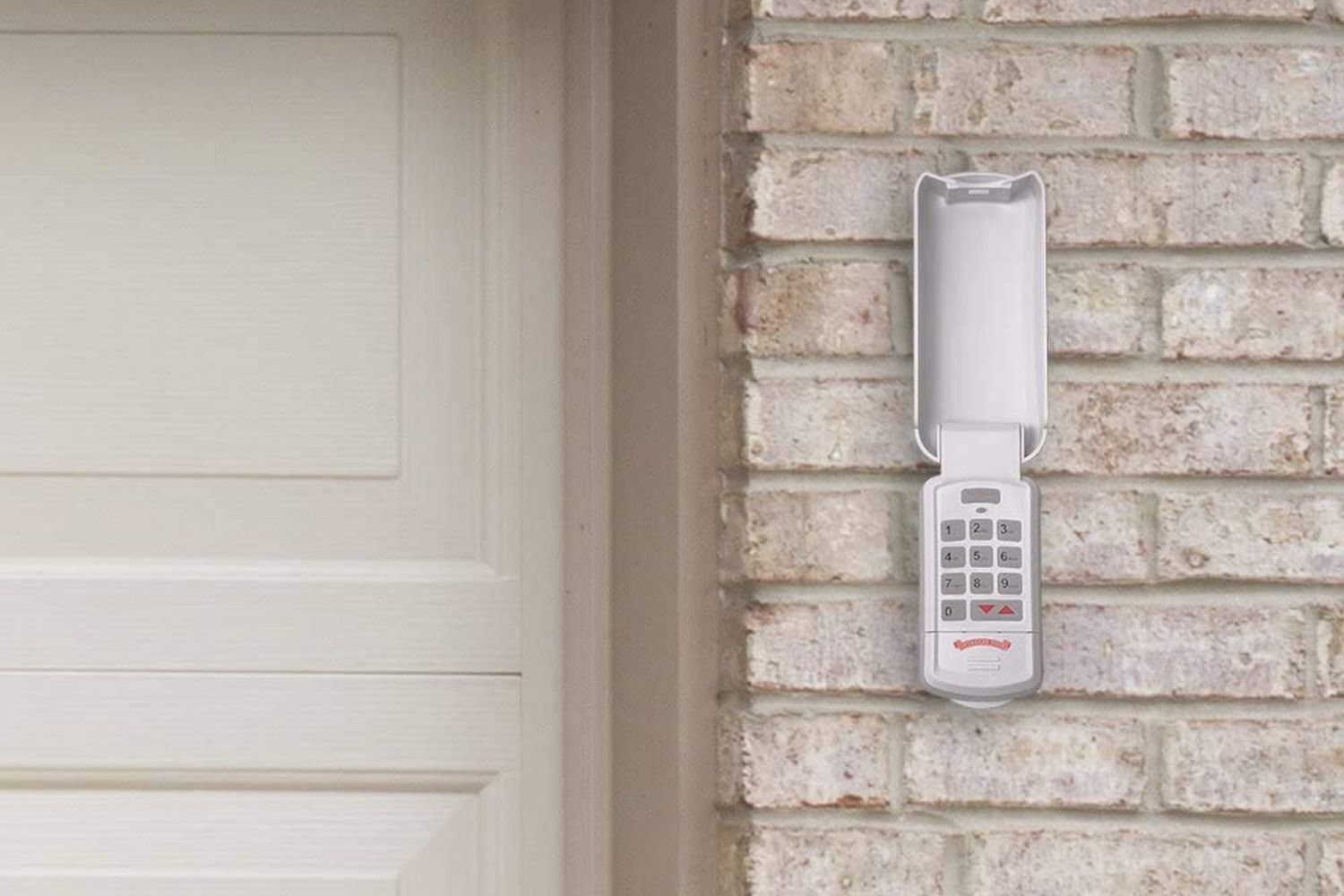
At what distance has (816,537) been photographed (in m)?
1.20

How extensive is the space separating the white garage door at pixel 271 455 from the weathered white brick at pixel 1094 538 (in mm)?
539

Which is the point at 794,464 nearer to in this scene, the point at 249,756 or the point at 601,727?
the point at 601,727

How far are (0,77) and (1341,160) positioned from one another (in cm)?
130

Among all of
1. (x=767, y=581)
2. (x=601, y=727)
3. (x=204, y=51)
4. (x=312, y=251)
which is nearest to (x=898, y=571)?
(x=767, y=581)

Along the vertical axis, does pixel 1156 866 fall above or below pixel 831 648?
below

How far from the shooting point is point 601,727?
150 centimetres

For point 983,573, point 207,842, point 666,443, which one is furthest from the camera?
point 207,842

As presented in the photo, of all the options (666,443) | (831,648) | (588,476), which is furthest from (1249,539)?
(588,476)

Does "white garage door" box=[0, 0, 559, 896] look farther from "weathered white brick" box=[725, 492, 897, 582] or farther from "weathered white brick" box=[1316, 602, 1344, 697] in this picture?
"weathered white brick" box=[1316, 602, 1344, 697]

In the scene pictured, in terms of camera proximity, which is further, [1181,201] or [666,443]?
[666,443]

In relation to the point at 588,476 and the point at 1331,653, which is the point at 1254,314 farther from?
the point at 588,476

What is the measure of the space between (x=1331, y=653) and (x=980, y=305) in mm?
406

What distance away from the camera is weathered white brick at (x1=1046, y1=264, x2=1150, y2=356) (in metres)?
1.20

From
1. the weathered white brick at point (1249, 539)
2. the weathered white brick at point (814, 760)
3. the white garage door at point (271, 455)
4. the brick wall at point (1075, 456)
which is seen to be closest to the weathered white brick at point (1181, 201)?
the brick wall at point (1075, 456)
